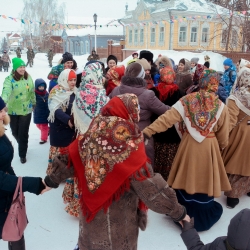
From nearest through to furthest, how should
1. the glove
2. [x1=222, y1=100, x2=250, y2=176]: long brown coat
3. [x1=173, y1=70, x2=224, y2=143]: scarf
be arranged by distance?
the glove
[x1=173, y1=70, x2=224, y2=143]: scarf
[x1=222, y1=100, x2=250, y2=176]: long brown coat

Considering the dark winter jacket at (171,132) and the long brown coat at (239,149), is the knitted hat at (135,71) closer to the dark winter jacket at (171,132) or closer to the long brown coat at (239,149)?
the dark winter jacket at (171,132)

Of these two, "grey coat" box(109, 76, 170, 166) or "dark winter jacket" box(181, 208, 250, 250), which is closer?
"dark winter jacket" box(181, 208, 250, 250)

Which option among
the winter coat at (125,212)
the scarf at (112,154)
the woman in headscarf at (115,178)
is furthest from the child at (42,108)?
the scarf at (112,154)

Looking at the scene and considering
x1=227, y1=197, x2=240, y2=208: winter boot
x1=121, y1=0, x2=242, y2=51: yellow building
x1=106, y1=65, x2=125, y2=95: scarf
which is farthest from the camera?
x1=121, y1=0, x2=242, y2=51: yellow building

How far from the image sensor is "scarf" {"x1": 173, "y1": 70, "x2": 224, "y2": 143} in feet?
8.63

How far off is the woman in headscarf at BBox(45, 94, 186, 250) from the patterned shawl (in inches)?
42.8

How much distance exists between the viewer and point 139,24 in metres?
26.7

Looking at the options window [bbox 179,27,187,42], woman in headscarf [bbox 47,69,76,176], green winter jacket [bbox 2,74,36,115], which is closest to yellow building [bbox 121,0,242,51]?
window [bbox 179,27,187,42]

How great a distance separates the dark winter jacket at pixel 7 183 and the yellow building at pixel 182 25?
2037cm

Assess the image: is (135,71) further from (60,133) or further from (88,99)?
(60,133)

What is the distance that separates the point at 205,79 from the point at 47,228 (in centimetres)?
230

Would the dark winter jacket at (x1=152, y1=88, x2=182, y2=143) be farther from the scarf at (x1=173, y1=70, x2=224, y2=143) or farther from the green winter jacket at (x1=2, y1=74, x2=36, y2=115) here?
the green winter jacket at (x1=2, y1=74, x2=36, y2=115)

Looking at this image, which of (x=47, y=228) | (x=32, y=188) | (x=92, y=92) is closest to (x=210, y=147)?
(x=92, y=92)

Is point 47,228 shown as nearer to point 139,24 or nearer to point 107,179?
point 107,179
